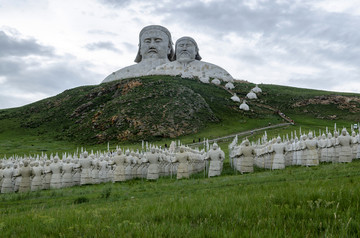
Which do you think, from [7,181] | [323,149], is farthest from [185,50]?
[7,181]

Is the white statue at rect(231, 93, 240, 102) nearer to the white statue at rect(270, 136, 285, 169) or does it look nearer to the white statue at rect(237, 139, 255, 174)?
the white statue at rect(270, 136, 285, 169)

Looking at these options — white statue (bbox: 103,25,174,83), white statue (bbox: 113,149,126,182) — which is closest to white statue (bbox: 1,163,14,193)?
white statue (bbox: 113,149,126,182)

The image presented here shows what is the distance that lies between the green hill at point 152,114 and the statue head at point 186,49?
1426cm

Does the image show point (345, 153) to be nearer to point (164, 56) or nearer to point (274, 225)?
point (274, 225)

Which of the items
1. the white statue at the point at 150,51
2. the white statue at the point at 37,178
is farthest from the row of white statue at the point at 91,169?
the white statue at the point at 150,51

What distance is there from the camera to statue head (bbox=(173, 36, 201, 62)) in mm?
98250

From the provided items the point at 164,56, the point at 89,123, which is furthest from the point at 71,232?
the point at 164,56

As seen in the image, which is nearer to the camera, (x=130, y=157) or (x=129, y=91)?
(x=130, y=157)

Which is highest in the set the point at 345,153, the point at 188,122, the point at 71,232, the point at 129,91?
the point at 129,91

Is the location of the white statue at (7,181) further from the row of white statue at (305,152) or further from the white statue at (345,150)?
the white statue at (345,150)

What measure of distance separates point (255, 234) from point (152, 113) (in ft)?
193

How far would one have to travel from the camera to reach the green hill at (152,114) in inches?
2243

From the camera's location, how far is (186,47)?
9956 cm

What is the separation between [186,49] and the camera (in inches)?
3900
